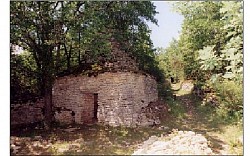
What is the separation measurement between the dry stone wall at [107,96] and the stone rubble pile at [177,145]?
45 cm

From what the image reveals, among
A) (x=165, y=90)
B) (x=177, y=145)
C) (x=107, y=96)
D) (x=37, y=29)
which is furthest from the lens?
(x=107, y=96)

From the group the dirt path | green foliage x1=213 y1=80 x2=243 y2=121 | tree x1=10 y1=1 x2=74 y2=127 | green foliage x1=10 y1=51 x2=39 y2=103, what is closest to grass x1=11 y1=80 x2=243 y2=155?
the dirt path

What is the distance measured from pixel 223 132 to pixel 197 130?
1.10 ft

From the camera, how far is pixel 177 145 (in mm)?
4230

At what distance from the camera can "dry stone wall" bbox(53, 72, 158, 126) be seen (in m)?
4.70

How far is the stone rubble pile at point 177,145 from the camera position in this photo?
4180mm

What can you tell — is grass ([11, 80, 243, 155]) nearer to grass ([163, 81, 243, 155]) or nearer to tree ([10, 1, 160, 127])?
grass ([163, 81, 243, 155])

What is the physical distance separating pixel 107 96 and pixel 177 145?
4.25 ft

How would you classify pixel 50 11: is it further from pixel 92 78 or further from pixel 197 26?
pixel 197 26

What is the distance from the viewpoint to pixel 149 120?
4645 millimetres

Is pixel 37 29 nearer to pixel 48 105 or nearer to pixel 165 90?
pixel 48 105

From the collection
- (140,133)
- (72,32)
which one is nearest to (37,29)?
(72,32)

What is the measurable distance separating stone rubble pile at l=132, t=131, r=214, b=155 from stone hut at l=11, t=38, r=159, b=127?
1.23ft
